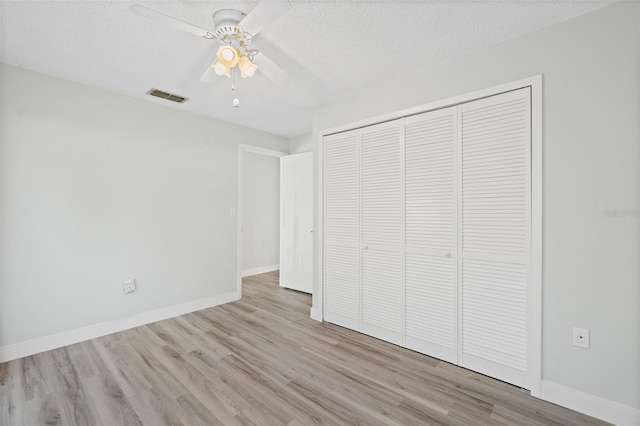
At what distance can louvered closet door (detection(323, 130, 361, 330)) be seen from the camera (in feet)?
9.81

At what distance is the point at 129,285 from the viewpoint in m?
3.05

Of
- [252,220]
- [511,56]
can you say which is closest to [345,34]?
[511,56]

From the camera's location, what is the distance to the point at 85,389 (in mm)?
1994

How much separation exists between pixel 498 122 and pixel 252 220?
453cm

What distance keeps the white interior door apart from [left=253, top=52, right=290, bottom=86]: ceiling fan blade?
88.6 inches

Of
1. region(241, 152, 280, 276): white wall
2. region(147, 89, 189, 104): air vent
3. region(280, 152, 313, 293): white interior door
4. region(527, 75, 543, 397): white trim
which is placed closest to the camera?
region(527, 75, 543, 397): white trim

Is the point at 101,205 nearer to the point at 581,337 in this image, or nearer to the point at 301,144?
the point at 301,144

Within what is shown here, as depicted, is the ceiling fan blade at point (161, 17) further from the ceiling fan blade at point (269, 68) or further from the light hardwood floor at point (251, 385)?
the light hardwood floor at point (251, 385)

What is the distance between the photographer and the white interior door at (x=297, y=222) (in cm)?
431

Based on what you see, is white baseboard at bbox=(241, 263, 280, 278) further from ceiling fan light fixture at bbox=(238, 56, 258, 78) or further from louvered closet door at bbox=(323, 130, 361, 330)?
ceiling fan light fixture at bbox=(238, 56, 258, 78)

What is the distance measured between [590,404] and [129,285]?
3963 millimetres

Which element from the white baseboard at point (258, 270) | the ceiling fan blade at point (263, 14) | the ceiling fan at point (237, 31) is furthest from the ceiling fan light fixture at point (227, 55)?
the white baseboard at point (258, 270)

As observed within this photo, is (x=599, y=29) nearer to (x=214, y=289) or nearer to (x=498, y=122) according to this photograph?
(x=498, y=122)

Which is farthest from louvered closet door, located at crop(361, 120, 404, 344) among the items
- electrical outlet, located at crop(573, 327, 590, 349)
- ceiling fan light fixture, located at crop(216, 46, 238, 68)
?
ceiling fan light fixture, located at crop(216, 46, 238, 68)
